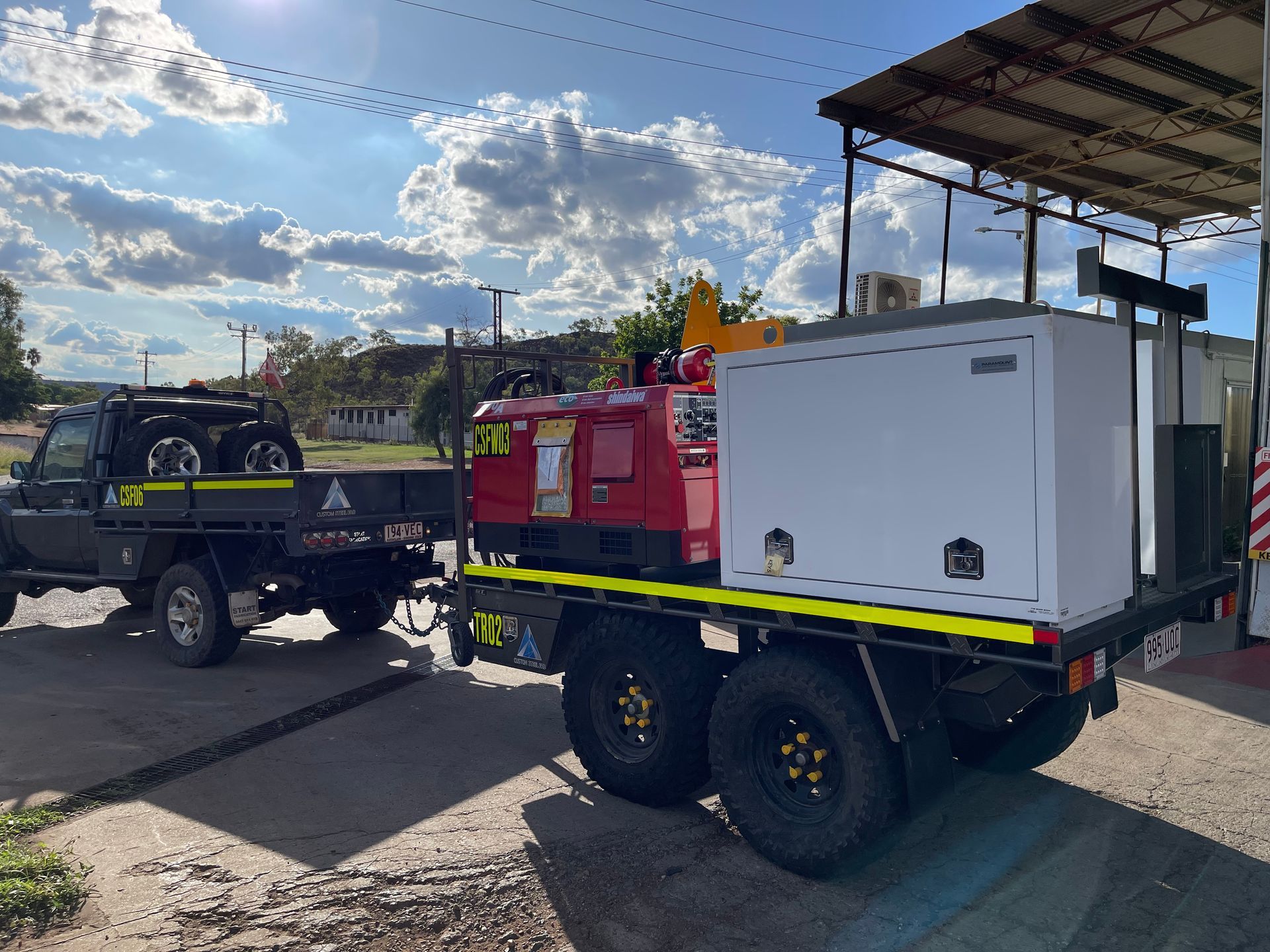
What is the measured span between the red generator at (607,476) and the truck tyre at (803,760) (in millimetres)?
907

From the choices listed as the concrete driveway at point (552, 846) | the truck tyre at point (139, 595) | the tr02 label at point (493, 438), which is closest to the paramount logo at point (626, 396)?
the tr02 label at point (493, 438)

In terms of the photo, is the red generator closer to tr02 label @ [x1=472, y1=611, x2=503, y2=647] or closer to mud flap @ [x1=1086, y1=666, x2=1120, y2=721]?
tr02 label @ [x1=472, y1=611, x2=503, y2=647]

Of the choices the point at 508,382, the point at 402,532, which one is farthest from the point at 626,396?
the point at 402,532

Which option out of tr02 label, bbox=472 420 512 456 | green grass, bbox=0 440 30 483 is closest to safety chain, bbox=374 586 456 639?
tr02 label, bbox=472 420 512 456

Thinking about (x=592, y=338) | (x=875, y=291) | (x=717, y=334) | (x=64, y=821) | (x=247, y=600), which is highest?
(x=592, y=338)

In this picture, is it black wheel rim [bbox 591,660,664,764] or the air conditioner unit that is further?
the air conditioner unit

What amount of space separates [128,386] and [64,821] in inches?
206

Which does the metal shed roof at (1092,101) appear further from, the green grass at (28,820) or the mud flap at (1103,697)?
the green grass at (28,820)

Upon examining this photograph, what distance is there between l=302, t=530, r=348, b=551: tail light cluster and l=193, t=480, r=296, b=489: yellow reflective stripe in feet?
1.45

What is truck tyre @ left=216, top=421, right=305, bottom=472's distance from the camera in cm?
913

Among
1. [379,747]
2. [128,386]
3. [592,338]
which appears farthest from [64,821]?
[592,338]

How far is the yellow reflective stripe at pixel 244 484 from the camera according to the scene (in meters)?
7.18

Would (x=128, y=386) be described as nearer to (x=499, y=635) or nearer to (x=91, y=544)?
(x=91, y=544)

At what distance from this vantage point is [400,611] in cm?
1055
